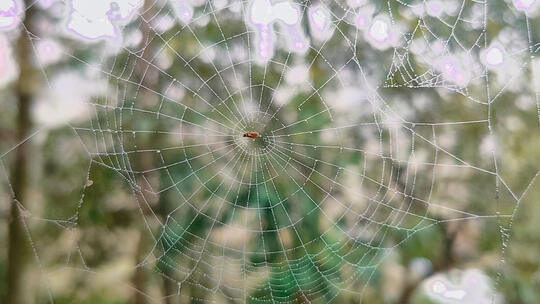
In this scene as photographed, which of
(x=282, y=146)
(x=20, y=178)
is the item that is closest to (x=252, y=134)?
(x=282, y=146)

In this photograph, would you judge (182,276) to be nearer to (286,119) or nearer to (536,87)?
(286,119)

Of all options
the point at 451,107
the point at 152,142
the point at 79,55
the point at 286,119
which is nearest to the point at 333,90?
the point at 286,119

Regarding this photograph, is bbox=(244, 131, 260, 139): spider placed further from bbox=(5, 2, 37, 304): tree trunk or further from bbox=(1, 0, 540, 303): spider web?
bbox=(5, 2, 37, 304): tree trunk

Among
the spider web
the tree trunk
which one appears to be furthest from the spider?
the tree trunk

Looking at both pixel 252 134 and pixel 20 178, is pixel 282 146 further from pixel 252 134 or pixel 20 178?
pixel 20 178

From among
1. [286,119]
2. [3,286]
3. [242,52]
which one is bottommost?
[3,286]

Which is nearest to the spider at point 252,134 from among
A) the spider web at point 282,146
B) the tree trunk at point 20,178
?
the spider web at point 282,146

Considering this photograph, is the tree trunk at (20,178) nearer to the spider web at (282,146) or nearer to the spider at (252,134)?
the spider web at (282,146)
